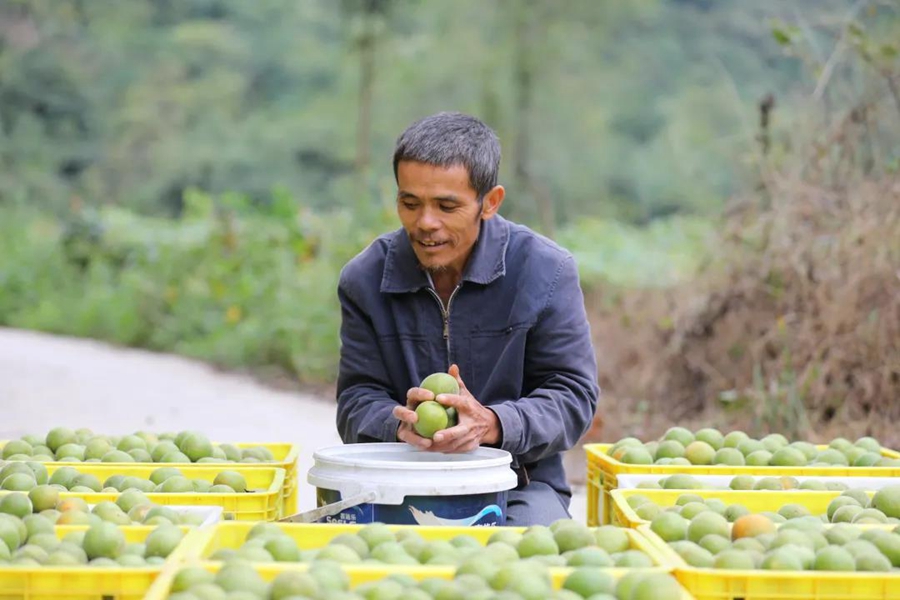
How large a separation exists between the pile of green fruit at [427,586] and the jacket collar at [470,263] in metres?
1.68

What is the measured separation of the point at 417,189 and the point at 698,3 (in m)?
23.7

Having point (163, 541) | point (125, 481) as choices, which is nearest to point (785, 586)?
point (163, 541)

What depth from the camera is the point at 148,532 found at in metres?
2.91

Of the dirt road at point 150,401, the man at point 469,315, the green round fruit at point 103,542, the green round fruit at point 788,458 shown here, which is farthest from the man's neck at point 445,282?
the dirt road at point 150,401

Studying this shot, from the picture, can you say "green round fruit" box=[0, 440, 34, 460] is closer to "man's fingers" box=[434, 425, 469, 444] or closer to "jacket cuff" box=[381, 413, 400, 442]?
"jacket cuff" box=[381, 413, 400, 442]

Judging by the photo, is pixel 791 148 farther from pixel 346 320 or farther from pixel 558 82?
pixel 558 82

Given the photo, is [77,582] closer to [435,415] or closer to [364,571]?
[364,571]

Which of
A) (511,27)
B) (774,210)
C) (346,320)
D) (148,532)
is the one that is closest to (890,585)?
(148,532)

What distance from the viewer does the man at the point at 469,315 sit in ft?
12.7

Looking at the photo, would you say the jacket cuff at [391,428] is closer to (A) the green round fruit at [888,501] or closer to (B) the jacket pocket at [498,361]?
(B) the jacket pocket at [498,361]

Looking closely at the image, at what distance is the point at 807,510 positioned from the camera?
345 cm

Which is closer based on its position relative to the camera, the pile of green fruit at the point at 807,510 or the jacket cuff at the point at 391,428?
the pile of green fruit at the point at 807,510

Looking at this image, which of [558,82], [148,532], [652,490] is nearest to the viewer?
[148,532]

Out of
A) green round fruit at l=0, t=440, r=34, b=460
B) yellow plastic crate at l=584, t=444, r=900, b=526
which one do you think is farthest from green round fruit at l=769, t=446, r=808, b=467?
green round fruit at l=0, t=440, r=34, b=460
